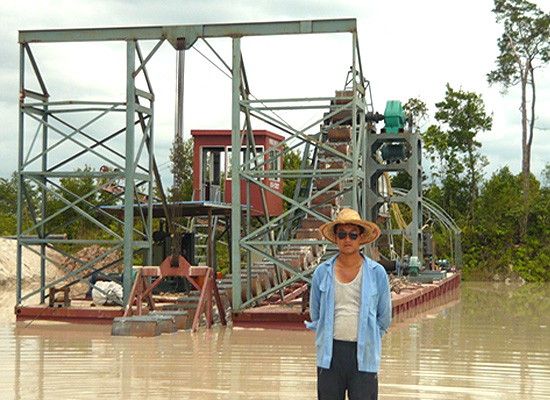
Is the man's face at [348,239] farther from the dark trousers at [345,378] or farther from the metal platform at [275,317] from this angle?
the metal platform at [275,317]

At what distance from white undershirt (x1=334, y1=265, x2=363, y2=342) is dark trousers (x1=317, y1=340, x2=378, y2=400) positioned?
0.06 metres

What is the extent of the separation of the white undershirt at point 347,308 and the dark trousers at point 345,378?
61 mm

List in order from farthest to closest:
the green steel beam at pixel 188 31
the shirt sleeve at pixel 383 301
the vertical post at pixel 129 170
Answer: the vertical post at pixel 129 170, the green steel beam at pixel 188 31, the shirt sleeve at pixel 383 301

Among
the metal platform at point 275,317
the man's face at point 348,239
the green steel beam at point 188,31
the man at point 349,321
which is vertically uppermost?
the green steel beam at point 188,31

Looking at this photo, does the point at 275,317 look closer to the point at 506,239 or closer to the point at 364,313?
the point at 364,313

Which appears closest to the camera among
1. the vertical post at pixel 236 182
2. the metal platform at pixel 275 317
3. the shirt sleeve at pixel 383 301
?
the shirt sleeve at pixel 383 301

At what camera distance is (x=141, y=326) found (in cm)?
1462

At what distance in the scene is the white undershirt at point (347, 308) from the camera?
238 inches

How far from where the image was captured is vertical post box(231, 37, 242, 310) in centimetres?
1705

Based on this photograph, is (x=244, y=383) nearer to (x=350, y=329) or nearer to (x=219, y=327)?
(x=350, y=329)

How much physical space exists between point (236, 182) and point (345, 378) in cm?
1131

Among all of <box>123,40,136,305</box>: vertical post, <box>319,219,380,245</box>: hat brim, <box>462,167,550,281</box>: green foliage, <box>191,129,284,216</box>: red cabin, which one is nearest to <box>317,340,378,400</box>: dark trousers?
<box>319,219,380,245</box>: hat brim

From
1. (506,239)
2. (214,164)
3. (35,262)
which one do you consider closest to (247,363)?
(214,164)

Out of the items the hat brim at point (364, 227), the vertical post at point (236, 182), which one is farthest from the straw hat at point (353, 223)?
the vertical post at point (236, 182)
